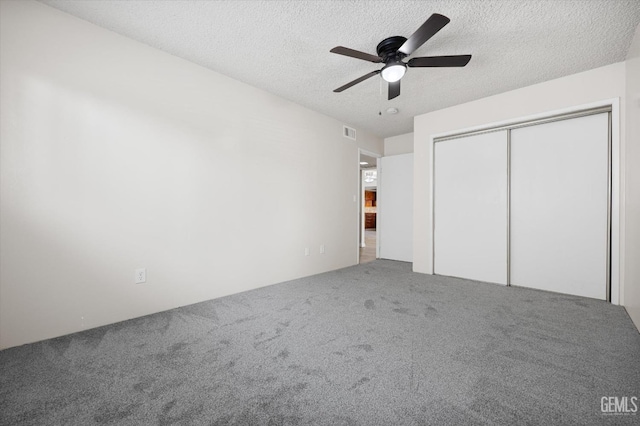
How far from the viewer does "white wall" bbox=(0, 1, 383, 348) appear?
186 centimetres

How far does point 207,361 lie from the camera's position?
5.47 feet

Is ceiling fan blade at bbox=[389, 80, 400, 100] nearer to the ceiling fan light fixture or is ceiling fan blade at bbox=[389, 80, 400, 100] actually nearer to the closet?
the ceiling fan light fixture

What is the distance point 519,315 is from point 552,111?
241cm

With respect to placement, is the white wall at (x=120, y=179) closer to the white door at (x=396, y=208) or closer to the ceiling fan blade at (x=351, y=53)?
the ceiling fan blade at (x=351, y=53)

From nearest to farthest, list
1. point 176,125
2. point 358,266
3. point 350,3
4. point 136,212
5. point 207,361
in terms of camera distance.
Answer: point 207,361 → point 350,3 → point 136,212 → point 176,125 → point 358,266

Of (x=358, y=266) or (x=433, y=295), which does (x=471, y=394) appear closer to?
(x=433, y=295)

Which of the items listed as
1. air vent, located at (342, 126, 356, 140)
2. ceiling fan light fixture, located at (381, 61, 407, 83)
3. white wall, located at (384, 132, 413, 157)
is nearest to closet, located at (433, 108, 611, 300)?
white wall, located at (384, 132, 413, 157)

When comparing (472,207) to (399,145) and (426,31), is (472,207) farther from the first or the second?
(426,31)

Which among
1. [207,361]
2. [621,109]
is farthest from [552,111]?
[207,361]

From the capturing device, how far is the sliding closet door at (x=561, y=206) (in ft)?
9.27

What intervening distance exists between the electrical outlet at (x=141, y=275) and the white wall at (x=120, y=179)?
0.05m

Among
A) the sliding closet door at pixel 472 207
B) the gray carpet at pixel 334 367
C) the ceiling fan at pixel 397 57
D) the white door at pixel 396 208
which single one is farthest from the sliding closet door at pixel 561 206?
the ceiling fan at pixel 397 57

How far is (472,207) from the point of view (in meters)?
3.68

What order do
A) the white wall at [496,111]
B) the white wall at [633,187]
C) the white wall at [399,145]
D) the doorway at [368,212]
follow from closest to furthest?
the white wall at [633,187], the white wall at [496,111], the white wall at [399,145], the doorway at [368,212]
